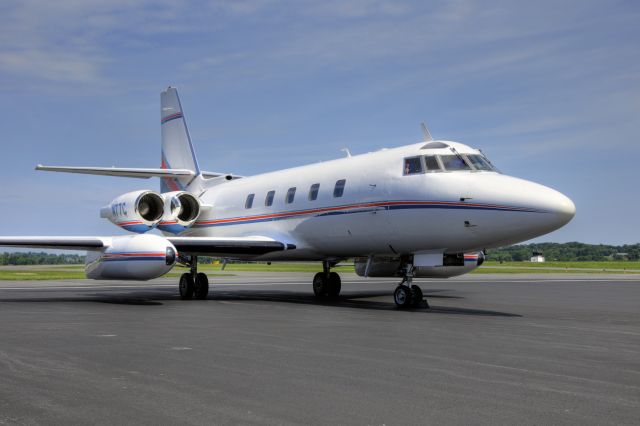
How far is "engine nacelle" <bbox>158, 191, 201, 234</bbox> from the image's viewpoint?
75.6 ft

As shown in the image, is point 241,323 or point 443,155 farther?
point 443,155

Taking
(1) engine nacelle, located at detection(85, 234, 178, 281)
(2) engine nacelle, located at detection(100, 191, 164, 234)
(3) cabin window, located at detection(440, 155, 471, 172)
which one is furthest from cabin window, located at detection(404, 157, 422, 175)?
(2) engine nacelle, located at detection(100, 191, 164, 234)

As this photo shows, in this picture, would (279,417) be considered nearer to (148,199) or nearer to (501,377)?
(501,377)

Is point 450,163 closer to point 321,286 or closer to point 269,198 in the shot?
point 269,198

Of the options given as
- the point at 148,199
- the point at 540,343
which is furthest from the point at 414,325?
the point at 148,199

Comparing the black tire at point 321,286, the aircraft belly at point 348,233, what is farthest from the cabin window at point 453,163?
the black tire at point 321,286

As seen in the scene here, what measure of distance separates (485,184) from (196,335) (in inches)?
282

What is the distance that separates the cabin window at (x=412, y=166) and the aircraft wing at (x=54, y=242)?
829 cm

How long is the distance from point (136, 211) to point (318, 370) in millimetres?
15359

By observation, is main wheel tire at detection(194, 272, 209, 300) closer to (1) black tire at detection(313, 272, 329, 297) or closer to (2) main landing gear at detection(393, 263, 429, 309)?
(1) black tire at detection(313, 272, 329, 297)

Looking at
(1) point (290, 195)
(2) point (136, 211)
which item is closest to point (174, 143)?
(2) point (136, 211)

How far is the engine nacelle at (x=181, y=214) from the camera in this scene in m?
23.0

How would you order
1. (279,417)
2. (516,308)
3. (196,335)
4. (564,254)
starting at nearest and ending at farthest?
(279,417), (196,335), (516,308), (564,254)

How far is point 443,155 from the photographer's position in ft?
51.1
